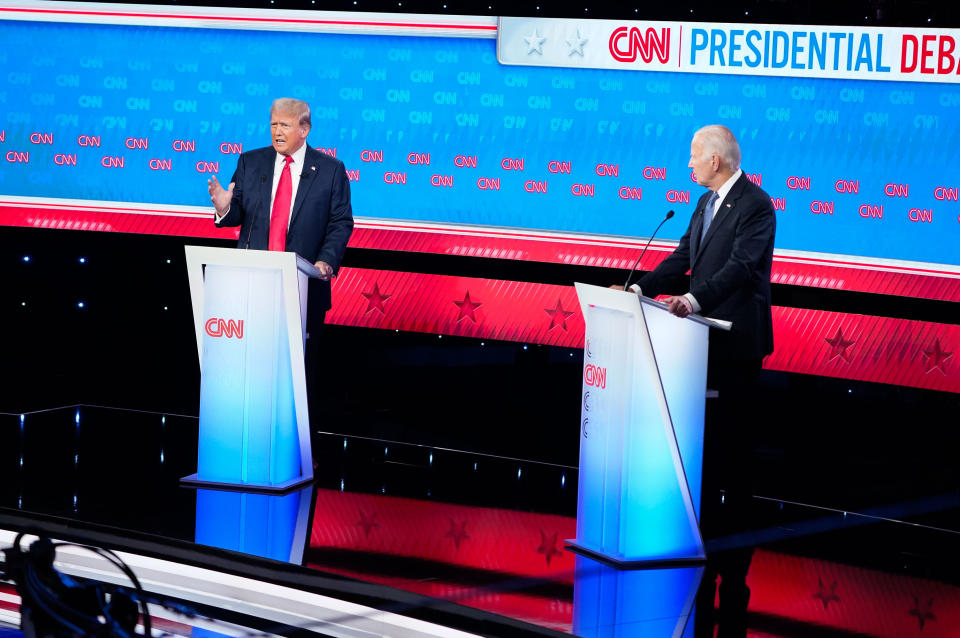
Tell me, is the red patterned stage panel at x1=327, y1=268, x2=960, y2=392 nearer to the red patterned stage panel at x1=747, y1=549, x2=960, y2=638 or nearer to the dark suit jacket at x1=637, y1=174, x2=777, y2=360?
the dark suit jacket at x1=637, y1=174, x2=777, y2=360

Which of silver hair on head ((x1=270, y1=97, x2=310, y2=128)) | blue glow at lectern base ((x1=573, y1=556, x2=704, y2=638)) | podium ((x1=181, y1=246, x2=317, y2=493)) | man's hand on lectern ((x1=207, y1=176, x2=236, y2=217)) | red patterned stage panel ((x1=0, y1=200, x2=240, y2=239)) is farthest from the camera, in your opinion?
red patterned stage panel ((x1=0, y1=200, x2=240, y2=239))

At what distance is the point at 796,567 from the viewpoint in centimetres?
366

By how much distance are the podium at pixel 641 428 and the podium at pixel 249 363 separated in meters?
1.20

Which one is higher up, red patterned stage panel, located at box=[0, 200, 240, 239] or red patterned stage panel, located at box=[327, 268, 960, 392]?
red patterned stage panel, located at box=[0, 200, 240, 239]

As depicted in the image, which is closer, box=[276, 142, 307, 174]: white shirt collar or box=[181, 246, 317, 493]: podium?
box=[181, 246, 317, 493]: podium

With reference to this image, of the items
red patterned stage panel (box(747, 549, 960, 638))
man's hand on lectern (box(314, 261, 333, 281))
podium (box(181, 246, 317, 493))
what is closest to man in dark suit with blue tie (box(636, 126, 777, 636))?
red patterned stage panel (box(747, 549, 960, 638))

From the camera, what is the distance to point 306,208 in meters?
4.53

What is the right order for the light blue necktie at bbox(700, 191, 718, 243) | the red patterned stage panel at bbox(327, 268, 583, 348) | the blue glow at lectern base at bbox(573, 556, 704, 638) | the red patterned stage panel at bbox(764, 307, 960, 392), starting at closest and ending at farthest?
the blue glow at lectern base at bbox(573, 556, 704, 638) → the light blue necktie at bbox(700, 191, 718, 243) → the red patterned stage panel at bbox(764, 307, 960, 392) → the red patterned stage panel at bbox(327, 268, 583, 348)

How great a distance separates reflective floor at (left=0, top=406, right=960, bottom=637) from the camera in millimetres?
3158

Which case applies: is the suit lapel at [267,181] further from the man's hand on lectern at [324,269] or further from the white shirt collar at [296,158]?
the man's hand on lectern at [324,269]

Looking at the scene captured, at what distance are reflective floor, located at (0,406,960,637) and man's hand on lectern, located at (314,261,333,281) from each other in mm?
827

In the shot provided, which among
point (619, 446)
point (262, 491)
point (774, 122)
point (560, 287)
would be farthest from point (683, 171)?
point (262, 491)

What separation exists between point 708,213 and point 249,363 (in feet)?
5.71

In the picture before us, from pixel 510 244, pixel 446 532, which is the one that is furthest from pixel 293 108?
pixel 446 532
